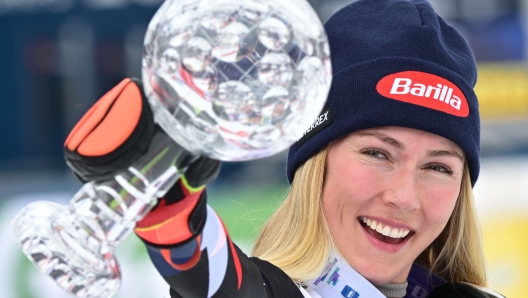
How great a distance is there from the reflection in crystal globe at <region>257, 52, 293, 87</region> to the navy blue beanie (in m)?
0.76

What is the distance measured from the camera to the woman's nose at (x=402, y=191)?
204 cm

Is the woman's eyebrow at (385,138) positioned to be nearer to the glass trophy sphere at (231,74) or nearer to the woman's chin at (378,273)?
the woman's chin at (378,273)

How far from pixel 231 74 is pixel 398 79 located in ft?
2.71

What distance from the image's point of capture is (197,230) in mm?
1407

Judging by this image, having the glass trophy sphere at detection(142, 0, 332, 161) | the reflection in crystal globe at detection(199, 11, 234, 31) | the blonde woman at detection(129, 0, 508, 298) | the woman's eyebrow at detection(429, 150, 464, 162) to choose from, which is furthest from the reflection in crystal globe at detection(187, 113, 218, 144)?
the woman's eyebrow at detection(429, 150, 464, 162)

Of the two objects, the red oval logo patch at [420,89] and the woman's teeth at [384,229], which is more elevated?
the red oval logo patch at [420,89]

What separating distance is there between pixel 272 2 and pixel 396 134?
2.58ft

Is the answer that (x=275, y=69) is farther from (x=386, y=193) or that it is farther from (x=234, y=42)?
(x=386, y=193)

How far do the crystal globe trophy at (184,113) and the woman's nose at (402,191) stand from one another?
0.75 metres

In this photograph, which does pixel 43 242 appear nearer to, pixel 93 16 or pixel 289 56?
pixel 289 56

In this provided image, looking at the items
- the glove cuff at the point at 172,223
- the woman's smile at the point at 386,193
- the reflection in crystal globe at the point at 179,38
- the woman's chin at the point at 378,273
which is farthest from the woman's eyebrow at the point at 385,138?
the reflection in crystal globe at the point at 179,38

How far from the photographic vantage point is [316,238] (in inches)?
82.4

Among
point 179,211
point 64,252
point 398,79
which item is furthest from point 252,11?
point 398,79

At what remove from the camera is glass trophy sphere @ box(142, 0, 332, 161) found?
1.29 m
